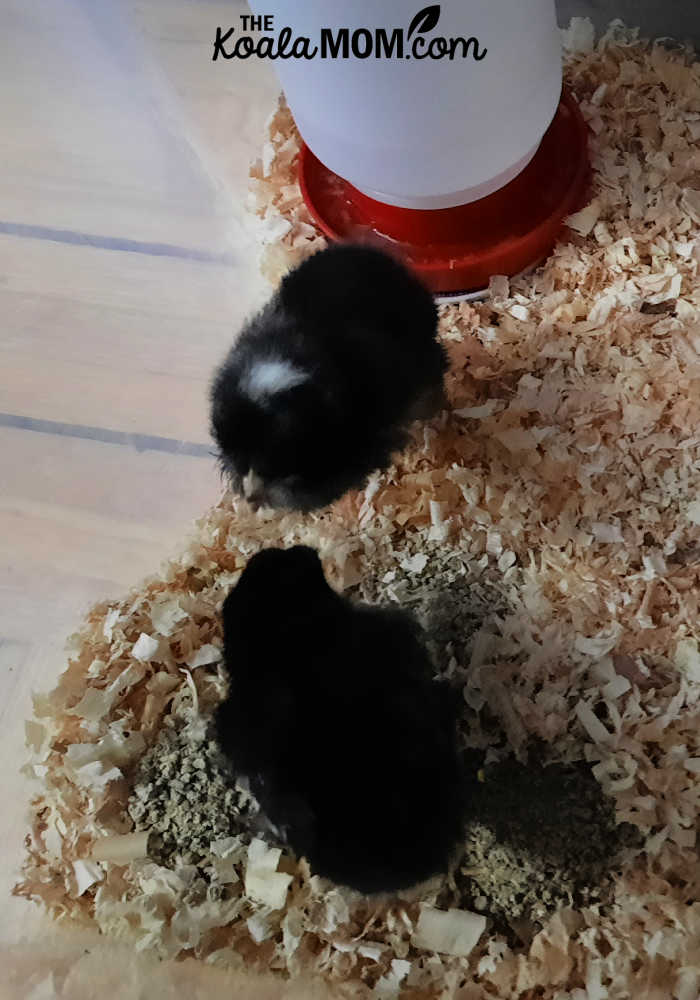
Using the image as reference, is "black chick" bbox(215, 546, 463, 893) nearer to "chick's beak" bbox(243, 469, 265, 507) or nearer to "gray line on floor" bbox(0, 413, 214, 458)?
"chick's beak" bbox(243, 469, 265, 507)

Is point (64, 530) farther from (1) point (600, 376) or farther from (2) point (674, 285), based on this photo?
(2) point (674, 285)

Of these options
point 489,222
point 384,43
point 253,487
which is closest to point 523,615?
point 253,487

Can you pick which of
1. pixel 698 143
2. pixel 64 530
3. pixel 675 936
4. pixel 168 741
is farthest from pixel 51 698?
pixel 698 143

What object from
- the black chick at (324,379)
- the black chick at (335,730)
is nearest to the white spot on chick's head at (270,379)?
the black chick at (324,379)

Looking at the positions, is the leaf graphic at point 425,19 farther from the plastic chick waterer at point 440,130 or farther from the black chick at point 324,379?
the black chick at point 324,379

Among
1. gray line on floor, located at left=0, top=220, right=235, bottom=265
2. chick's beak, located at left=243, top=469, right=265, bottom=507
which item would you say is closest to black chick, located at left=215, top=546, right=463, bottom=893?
chick's beak, located at left=243, top=469, right=265, bottom=507
